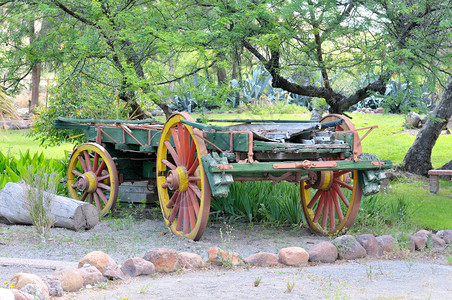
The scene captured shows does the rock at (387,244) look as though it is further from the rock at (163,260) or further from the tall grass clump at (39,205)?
the tall grass clump at (39,205)

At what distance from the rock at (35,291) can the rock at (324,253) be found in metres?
2.49

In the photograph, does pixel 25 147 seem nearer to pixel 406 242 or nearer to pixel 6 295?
pixel 406 242

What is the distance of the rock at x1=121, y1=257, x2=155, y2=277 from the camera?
4.50m

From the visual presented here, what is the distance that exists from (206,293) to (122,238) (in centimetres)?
264

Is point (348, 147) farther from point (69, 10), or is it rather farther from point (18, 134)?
point (18, 134)

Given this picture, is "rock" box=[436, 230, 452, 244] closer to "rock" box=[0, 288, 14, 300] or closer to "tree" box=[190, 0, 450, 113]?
"tree" box=[190, 0, 450, 113]

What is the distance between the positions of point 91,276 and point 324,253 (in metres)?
2.18

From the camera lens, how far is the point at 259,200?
7.42 metres

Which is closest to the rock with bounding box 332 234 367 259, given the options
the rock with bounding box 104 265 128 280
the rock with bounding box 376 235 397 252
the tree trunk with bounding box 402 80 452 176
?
the rock with bounding box 376 235 397 252

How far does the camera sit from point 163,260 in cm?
464

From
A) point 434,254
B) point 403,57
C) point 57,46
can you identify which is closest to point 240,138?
point 434,254

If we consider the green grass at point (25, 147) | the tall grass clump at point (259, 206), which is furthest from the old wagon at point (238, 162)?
the green grass at point (25, 147)

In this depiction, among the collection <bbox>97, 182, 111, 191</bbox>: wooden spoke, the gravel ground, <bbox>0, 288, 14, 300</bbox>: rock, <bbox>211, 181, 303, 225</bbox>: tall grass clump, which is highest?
<bbox>97, 182, 111, 191</bbox>: wooden spoke

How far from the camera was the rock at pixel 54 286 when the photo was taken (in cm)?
384
